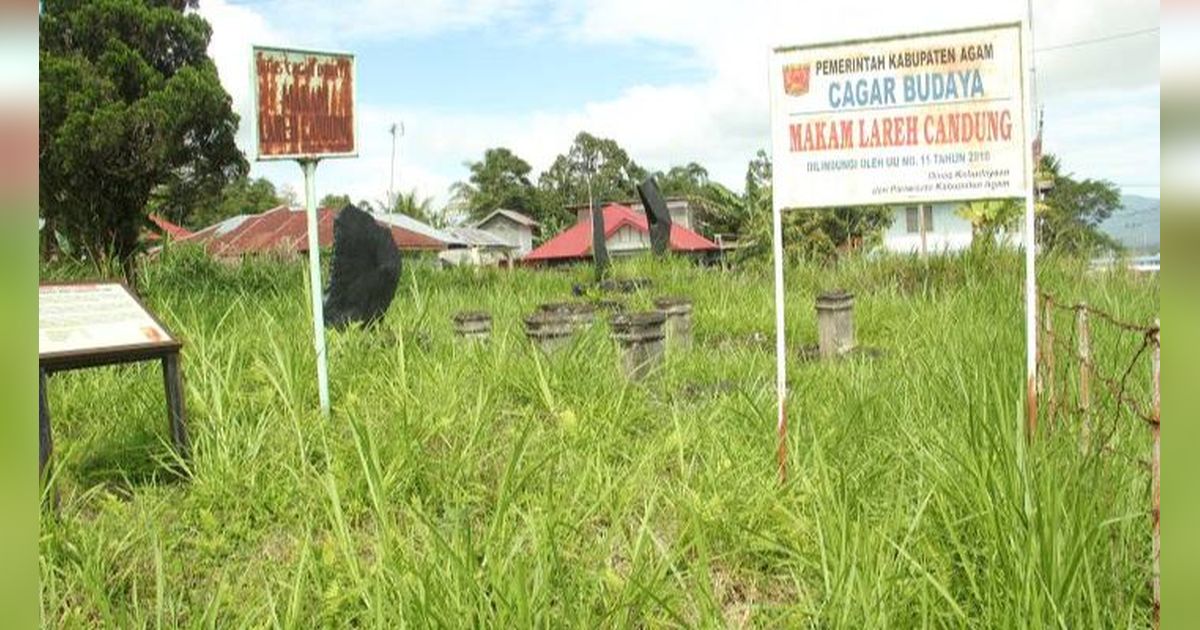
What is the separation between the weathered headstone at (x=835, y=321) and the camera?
6719mm

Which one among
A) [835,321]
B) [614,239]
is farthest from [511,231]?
[835,321]

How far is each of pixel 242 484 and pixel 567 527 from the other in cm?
136

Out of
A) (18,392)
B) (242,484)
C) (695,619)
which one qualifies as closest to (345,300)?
(242,484)

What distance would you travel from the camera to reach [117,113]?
12.1 meters

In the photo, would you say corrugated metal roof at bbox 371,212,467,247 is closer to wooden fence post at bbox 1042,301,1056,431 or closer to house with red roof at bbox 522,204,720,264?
house with red roof at bbox 522,204,720,264

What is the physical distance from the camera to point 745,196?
96.4 ft

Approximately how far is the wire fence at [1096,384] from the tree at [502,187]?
5379cm

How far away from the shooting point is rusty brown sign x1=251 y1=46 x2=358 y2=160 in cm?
434

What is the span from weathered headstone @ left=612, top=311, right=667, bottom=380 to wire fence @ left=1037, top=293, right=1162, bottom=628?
6.30 ft

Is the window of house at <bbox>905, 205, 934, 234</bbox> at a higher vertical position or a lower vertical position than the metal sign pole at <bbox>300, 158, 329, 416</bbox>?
higher

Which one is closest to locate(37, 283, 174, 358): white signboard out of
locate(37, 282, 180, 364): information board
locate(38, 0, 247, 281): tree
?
locate(37, 282, 180, 364): information board

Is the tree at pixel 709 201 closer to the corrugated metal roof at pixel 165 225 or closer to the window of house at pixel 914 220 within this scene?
the window of house at pixel 914 220

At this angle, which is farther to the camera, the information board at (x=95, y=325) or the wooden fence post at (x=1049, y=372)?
the wooden fence post at (x=1049, y=372)

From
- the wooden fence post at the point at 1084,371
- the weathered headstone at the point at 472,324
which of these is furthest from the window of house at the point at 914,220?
the wooden fence post at the point at 1084,371
